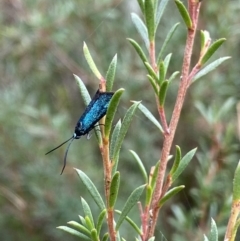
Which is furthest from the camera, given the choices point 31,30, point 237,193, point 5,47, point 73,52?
point 73,52

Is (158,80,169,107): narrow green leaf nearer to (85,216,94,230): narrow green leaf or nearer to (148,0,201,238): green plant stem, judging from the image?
(148,0,201,238): green plant stem

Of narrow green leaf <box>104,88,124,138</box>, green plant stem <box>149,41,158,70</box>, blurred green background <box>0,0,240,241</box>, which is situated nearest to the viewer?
narrow green leaf <box>104,88,124,138</box>

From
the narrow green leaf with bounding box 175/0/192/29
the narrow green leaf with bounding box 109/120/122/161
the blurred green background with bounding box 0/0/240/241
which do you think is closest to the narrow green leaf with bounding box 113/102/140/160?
the narrow green leaf with bounding box 109/120/122/161

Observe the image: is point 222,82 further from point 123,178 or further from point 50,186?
point 50,186

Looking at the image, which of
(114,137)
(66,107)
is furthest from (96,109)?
(66,107)

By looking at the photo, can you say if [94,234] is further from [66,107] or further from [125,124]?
[66,107]

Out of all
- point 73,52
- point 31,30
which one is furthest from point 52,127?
point 73,52

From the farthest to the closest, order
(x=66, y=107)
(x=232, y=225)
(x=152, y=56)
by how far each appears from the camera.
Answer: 1. (x=66, y=107)
2. (x=152, y=56)
3. (x=232, y=225)

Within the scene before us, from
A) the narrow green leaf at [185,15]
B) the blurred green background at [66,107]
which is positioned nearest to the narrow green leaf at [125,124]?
the narrow green leaf at [185,15]
